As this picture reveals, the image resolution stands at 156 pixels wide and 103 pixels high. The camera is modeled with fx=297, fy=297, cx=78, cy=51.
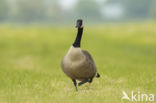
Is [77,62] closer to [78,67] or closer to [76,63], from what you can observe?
[76,63]

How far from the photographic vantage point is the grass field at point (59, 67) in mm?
9731

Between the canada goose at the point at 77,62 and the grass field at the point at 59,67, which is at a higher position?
the canada goose at the point at 77,62

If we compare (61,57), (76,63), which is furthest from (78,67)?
(61,57)

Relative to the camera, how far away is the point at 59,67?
21391 millimetres

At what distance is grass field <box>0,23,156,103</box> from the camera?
31.9 ft

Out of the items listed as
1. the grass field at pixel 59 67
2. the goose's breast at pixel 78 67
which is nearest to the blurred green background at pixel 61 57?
the grass field at pixel 59 67

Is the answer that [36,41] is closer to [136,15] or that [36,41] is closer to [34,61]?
[34,61]

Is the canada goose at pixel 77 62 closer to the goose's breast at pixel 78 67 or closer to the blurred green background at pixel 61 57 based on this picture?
the goose's breast at pixel 78 67

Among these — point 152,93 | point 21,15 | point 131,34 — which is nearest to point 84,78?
point 152,93

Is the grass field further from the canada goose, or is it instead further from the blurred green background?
the canada goose

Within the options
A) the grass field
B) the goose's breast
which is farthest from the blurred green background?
the goose's breast

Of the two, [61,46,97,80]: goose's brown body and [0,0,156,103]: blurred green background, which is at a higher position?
[61,46,97,80]: goose's brown body

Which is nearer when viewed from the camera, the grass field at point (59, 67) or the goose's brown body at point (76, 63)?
the goose's brown body at point (76, 63)

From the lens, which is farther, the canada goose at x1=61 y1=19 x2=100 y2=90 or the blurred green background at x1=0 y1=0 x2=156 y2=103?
the blurred green background at x1=0 y1=0 x2=156 y2=103
